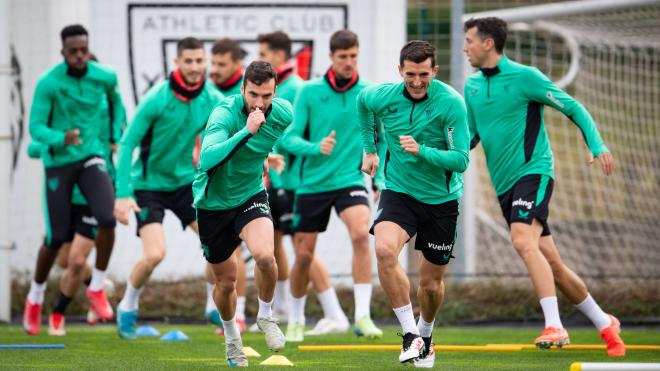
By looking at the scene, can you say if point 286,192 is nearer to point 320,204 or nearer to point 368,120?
point 320,204

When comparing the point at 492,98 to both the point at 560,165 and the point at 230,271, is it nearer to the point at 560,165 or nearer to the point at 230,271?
the point at 230,271

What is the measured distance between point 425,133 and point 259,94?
112 centimetres

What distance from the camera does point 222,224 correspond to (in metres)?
7.80

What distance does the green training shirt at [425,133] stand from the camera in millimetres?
7777

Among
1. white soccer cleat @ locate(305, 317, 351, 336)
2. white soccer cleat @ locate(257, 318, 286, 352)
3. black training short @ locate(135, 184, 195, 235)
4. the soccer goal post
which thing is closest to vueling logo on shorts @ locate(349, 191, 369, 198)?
white soccer cleat @ locate(305, 317, 351, 336)

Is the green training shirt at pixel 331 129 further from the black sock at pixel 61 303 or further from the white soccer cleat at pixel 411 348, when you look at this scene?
the white soccer cleat at pixel 411 348

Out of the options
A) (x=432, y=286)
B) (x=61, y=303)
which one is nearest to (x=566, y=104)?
(x=432, y=286)

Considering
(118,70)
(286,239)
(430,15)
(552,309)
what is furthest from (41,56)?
(552,309)

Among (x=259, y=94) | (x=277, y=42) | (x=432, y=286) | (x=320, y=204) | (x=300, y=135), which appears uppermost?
(x=277, y=42)

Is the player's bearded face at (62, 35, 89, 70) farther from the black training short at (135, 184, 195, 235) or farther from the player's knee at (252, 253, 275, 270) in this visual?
the player's knee at (252, 253, 275, 270)

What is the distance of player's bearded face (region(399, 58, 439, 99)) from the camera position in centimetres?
768

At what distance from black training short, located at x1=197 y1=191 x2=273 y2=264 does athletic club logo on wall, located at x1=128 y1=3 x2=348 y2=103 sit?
21.0 ft

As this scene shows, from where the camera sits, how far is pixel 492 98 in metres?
9.15

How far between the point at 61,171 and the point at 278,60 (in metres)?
2.20
